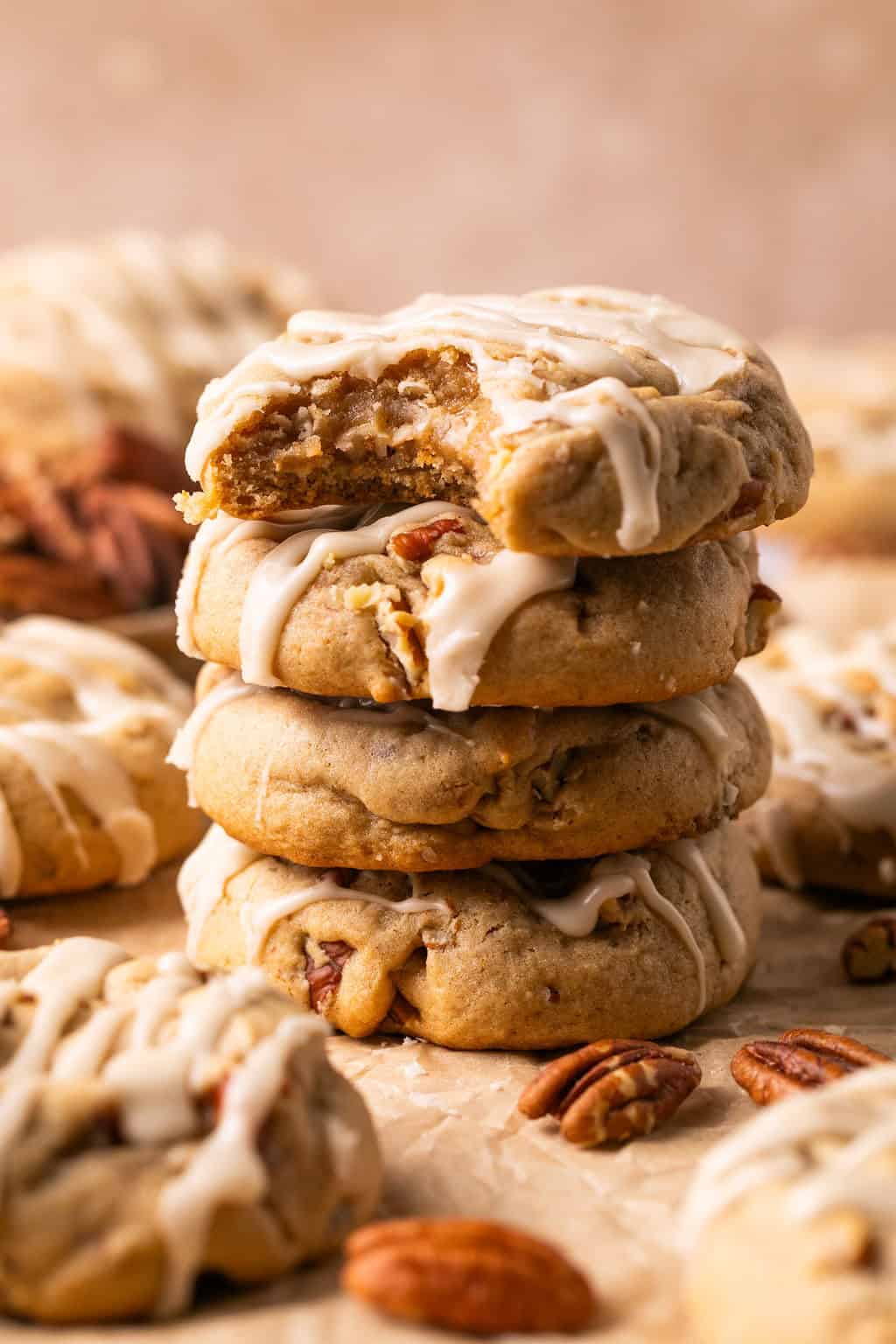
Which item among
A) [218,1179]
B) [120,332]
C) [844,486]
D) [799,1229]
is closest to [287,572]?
[218,1179]

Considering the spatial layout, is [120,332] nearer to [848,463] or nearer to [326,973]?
[848,463]

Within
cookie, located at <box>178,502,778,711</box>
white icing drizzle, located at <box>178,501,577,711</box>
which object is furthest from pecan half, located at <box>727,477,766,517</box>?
white icing drizzle, located at <box>178,501,577,711</box>

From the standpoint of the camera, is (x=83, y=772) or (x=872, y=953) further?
(x=83, y=772)

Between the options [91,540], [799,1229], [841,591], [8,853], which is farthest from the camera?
[841,591]

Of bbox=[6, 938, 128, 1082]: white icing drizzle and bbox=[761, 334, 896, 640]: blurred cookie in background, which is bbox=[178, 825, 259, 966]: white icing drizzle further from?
bbox=[761, 334, 896, 640]: blurred cookie in background

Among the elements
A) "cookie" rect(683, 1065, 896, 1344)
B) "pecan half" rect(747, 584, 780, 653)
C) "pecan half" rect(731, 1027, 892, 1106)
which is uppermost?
"pecan half" rect(747, 584, 780, 653)

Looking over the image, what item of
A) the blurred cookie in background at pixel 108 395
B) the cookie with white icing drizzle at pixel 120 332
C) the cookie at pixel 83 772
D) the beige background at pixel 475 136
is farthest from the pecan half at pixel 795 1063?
the beige background at pixel 475 136

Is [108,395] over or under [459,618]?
under

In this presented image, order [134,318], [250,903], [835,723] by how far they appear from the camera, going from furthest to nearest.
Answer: [134,318] < [835,723] < [250,903]
